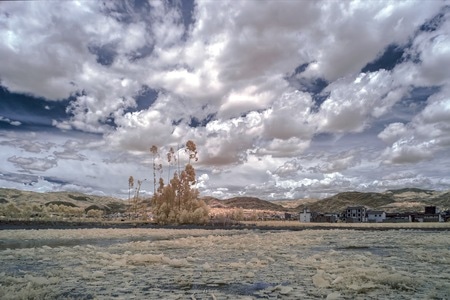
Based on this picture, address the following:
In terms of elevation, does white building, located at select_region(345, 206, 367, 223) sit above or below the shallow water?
below

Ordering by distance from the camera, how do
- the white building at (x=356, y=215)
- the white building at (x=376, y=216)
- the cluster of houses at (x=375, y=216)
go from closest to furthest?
1. the cluster of houses at (x=375, y=216)
2. the white building at (x=376, y=216)
3. the white building at (x=356, y=215)

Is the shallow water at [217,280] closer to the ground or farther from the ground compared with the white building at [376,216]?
farther from the ground

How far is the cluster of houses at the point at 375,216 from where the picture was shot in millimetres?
113438

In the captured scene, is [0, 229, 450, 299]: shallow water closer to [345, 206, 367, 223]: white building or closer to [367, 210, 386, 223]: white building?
[367, 210, 386, 223]: white building

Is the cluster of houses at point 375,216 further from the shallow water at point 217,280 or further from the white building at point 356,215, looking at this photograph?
the shallow water at point 217,280

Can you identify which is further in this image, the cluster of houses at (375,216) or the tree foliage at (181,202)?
the cluster of houses at (375,216)

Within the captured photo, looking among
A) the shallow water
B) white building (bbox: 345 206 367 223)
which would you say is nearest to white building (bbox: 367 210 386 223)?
white building (bbox: 345 206 367 223)

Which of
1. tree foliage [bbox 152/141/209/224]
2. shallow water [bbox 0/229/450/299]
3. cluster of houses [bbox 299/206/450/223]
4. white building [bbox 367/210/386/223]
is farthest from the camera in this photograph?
white building [bbox 367/210/386/223]

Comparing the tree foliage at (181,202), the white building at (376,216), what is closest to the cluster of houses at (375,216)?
the white building at (376,216)

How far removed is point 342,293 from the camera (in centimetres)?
1010

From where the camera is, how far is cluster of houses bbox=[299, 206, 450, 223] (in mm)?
113438

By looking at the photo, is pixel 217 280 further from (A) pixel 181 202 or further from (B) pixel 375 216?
(B) pixel 375 216

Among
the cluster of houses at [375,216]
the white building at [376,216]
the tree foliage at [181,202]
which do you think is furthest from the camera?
the white building at [376,216]

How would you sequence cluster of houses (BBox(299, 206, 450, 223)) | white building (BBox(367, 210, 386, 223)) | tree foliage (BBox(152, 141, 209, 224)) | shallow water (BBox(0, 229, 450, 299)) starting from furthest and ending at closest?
white building (BBox(367, 210, 386, 223)) < cluster of houses (BBox(299, 206, 450, 223)) < tree foliage (BBox(152, 141, 209, 224)) < shallow water (BBox(0, 229, 450, 299))
